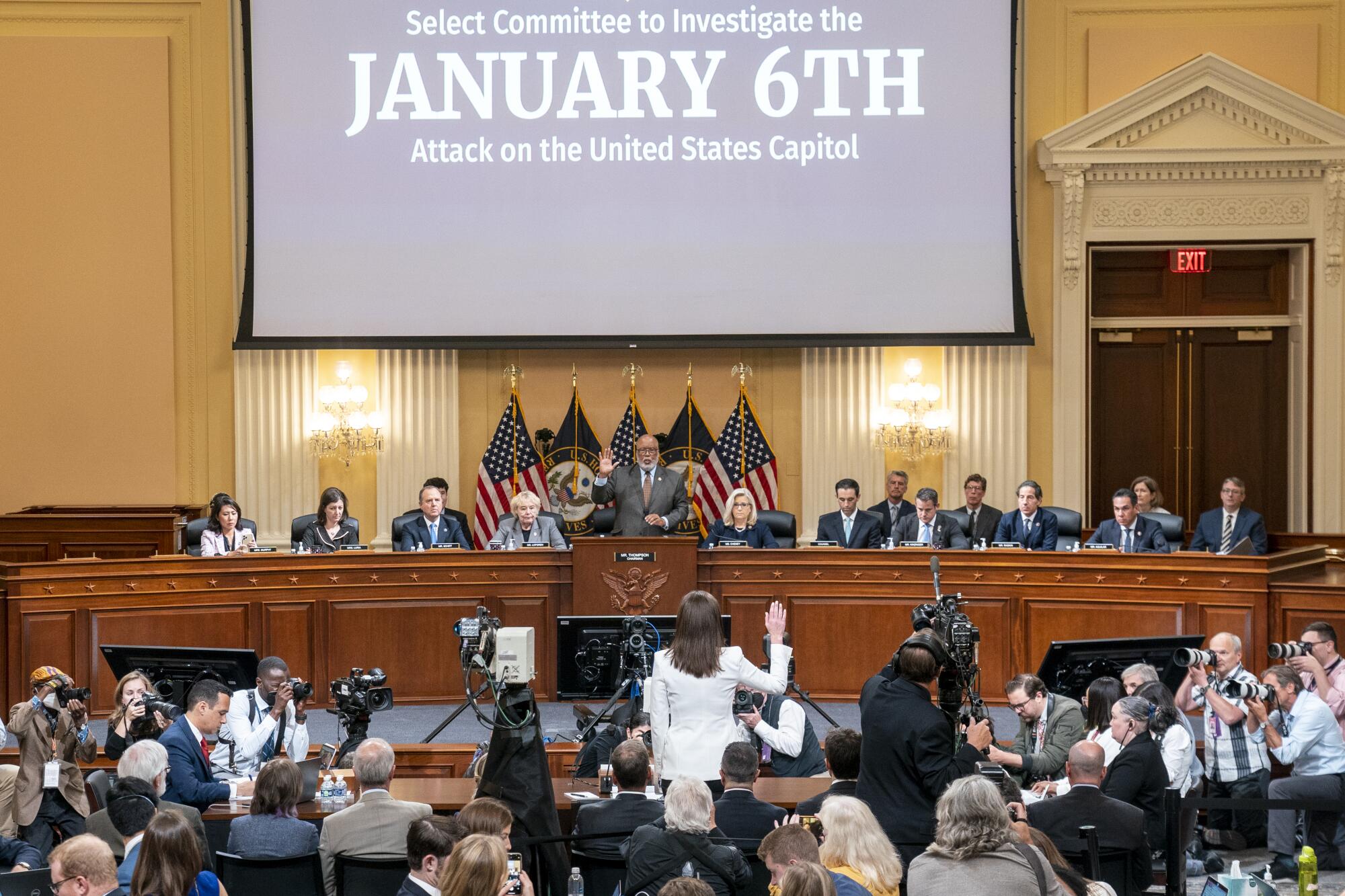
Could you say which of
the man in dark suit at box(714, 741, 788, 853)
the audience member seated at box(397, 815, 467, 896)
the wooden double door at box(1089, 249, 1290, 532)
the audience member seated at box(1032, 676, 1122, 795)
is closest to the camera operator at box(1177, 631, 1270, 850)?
the audience member seated at box(1032, 676, 1122, 795)

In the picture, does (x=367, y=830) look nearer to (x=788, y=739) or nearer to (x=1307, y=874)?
(x=788, y=739)

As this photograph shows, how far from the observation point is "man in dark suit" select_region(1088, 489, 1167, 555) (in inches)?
428

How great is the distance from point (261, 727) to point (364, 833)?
75.6 inches

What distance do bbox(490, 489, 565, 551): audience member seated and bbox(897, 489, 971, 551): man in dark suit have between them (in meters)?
2.54

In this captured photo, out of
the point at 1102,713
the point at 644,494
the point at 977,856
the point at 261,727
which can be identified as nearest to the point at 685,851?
the point at 977,856

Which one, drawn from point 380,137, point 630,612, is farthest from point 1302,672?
point 380,137

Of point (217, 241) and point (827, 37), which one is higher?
point (827, 37)

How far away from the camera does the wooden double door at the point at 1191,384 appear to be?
14070 mm

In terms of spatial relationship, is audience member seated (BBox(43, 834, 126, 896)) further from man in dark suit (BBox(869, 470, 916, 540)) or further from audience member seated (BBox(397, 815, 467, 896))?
man in dark suit (BBox(869, 470, 916, 540))

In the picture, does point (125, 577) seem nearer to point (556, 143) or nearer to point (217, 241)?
point (217, 241)

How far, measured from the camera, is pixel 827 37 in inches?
522

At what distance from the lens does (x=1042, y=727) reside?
722 cm

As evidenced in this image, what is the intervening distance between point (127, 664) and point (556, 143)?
689 centimetres

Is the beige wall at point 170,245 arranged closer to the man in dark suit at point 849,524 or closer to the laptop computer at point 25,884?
the man in dark suit at point 849,524
